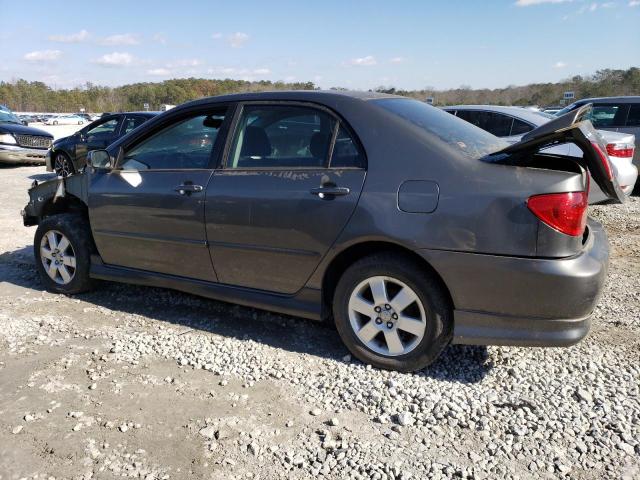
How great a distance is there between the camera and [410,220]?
303 centimetres

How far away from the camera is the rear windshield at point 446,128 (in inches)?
126

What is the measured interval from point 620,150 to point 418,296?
6.32 metres

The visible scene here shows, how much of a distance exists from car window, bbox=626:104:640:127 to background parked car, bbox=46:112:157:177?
910 centimetres

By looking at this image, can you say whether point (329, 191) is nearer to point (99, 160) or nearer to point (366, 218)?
point (366, 218)

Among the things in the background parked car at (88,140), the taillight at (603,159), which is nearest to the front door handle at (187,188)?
the taillight at (603,159)

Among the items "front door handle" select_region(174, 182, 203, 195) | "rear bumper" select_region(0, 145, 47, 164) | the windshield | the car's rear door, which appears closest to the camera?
the car's rear door

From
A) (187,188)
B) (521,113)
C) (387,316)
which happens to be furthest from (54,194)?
(521,113)

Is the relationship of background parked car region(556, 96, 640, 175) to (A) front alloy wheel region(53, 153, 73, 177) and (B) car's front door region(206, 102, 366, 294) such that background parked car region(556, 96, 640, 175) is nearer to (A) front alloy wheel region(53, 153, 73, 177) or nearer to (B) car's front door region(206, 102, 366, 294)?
(B) car's front door region(206, 102, 366, 294)

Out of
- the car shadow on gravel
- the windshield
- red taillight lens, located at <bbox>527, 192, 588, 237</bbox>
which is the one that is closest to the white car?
the windshield

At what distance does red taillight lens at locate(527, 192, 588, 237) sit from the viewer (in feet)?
9.04

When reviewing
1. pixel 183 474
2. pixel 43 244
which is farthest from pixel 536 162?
pixel 43 244

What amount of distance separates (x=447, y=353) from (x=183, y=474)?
186 cm

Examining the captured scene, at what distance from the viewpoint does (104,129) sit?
1181 cm

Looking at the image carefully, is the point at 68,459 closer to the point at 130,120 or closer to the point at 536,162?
the point at 536,162
